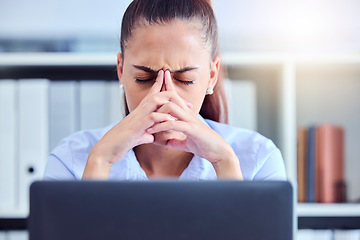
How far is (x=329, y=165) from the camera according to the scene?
67.6 inches

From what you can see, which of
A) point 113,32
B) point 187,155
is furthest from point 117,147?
point 113,32

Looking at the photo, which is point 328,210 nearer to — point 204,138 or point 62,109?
point 204,138

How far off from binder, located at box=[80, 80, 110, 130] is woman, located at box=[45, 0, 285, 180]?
0.32 meters

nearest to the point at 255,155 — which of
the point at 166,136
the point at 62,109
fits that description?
the point at 166,136

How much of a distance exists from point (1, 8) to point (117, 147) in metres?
1.50

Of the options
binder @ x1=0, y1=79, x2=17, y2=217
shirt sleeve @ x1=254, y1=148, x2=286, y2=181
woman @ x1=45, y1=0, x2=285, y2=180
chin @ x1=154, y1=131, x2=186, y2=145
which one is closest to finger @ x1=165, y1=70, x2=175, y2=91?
woman @ x1=45, y1=0, x2=285, y2=180

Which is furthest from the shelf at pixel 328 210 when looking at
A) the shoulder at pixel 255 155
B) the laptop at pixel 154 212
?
the laptop at pixel 154 212

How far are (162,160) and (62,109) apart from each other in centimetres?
58

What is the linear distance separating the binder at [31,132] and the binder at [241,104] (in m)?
0.74

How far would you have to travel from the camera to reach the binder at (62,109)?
166 cm

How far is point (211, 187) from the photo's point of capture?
0.50m

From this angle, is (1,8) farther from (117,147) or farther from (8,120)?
(117,147)

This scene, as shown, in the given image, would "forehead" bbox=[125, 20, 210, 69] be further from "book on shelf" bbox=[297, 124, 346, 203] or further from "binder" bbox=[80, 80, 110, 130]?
"book on shelf" bbox=[297, 124, 346, 203]

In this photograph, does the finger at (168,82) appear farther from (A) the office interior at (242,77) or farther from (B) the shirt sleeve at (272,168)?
(A) the office interior at (242,77)
